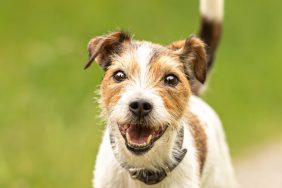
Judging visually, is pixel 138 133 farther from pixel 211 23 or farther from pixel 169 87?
pixel 211 23

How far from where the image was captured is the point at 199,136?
7.90m

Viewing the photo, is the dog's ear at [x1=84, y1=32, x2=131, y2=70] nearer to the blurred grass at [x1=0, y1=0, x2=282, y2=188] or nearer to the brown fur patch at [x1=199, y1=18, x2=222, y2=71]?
the blurred grass at [x1=0, y1=0, x2=282, y2=188]

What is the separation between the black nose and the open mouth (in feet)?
0.53

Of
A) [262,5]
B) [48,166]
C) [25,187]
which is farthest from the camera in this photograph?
[262,5]

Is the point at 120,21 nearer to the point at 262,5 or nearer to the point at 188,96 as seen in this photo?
the point at 262,5

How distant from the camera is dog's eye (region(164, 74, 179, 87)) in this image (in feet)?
22.9

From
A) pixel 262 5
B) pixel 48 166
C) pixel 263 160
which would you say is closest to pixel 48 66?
pixel 48 166

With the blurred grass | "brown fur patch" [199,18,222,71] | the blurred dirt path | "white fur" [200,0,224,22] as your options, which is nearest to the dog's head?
the blurred grass

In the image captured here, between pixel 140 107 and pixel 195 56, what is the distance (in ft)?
3.47

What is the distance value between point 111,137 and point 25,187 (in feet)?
6.45

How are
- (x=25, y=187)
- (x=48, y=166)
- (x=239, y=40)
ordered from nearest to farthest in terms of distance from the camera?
1. (x=25, y=187)
2. (x=48, y=166)
3. (x=239, y=40)

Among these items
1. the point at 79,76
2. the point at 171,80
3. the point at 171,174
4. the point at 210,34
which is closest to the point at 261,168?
the point at 79,76

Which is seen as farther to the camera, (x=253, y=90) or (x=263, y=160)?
(x=253, y=90)

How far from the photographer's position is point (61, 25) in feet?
45.3
